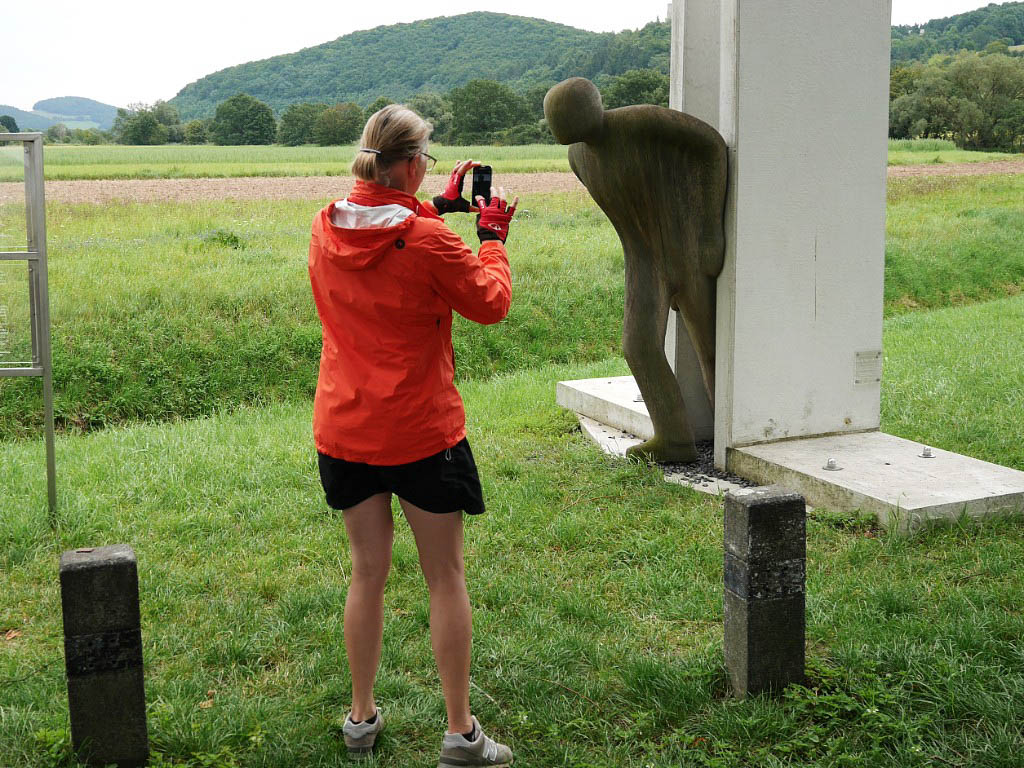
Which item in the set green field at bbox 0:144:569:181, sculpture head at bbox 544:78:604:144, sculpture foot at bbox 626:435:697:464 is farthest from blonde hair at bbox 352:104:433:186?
green field at bbox 0:144:569:181

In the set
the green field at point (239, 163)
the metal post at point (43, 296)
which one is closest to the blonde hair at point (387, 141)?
the metal post at point (43, 296)

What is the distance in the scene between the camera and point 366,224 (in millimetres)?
2773

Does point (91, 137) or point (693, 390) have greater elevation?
point (91, 137)

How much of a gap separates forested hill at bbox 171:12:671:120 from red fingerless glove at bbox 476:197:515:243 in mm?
72491

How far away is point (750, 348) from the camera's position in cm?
580

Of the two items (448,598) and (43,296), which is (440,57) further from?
(448,598)

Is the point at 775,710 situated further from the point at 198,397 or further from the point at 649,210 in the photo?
the point at 198,397

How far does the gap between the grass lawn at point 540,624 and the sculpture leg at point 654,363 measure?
0.89ft

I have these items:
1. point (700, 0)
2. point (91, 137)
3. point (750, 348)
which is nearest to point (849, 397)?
point (750, 348)

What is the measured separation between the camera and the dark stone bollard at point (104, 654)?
2.89 m

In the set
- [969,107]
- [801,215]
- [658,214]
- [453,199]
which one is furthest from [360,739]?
[969,107]

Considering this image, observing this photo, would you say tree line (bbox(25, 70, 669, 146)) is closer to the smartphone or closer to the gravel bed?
the gravel bed

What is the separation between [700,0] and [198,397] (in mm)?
5905

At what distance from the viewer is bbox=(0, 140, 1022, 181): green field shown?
3325 centimetres
